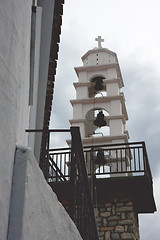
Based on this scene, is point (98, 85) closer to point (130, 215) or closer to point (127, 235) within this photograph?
point (130, 215)

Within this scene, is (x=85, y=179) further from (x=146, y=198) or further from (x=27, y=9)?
(x=146, y=198)

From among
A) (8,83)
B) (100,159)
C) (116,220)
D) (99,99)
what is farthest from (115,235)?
(8,83)

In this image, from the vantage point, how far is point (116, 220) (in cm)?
1152

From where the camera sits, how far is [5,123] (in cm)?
244

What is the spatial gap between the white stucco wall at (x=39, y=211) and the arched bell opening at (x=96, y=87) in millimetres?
13834

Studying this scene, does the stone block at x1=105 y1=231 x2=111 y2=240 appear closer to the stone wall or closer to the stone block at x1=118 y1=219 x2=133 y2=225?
the stone wall

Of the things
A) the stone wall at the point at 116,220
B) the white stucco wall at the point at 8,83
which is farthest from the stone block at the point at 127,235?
the white stucco wall at the point at 8,83

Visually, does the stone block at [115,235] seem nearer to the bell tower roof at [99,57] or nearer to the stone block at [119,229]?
the stone block at [119,229]

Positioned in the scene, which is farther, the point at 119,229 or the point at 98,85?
the point at 98,85

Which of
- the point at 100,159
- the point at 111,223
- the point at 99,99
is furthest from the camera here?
the point at 99,99

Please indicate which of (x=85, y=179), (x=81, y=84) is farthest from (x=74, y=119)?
(x=85, y=179)

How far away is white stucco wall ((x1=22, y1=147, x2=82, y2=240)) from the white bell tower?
1098 centimetres

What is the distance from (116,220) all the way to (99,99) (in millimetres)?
5911

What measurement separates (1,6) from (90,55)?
1614cm
